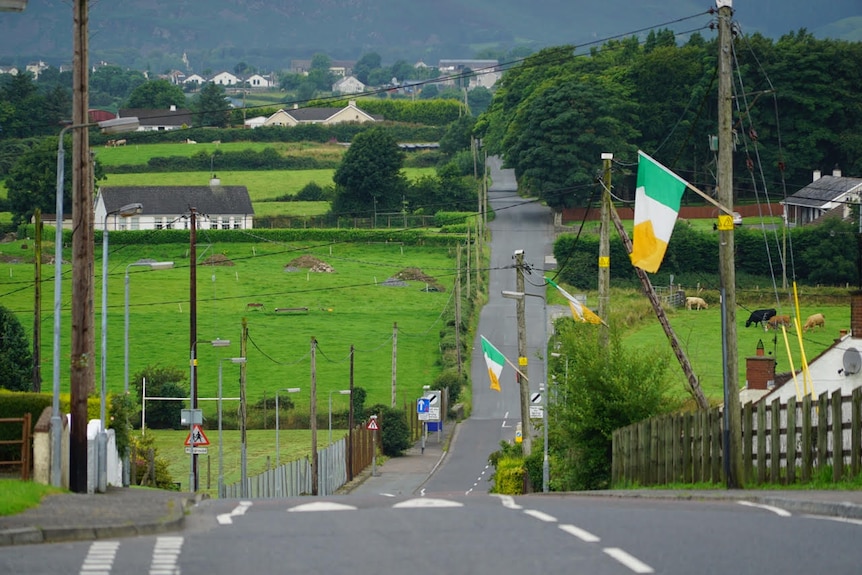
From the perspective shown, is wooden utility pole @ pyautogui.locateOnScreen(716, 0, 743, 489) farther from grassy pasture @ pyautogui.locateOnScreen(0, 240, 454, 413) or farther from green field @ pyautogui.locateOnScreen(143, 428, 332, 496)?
grassy pasture @ pyautogui.locateOnScreen(0, 240, 454, 413)

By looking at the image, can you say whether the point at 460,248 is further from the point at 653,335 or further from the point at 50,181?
the point at 50,181

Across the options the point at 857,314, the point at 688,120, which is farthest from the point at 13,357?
the point at 688,120

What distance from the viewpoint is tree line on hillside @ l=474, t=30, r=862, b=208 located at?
134 metres

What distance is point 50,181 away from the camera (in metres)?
140

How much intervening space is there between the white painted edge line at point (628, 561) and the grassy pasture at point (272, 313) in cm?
6539

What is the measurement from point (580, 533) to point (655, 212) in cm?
1372

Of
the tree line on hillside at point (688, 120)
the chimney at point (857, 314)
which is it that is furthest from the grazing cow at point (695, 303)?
the chimney at point (857, 314)

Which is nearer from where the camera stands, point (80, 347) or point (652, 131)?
point (80, 347)

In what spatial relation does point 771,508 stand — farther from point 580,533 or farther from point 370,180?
point 370,180

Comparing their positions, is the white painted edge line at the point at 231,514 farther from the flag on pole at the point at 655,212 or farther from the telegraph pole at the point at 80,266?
the flag on pole at the point at 655,212

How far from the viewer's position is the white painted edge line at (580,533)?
53.4 feet

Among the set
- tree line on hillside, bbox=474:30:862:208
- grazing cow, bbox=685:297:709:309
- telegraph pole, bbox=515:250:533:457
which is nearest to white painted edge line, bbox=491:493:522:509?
telegraph pole, bbox=515:250:533:457

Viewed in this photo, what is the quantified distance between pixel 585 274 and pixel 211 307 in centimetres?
2795

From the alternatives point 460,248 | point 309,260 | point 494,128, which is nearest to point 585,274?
point 460,248
